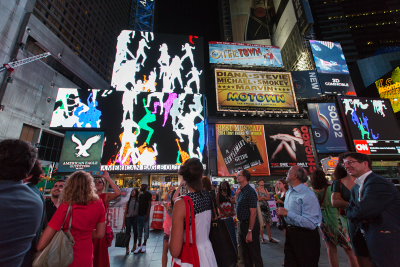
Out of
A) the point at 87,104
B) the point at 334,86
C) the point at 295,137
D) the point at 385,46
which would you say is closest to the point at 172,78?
the point at 87,104

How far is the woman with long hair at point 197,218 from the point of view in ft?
5.15

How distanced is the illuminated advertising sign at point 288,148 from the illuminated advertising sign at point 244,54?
8.74 metres

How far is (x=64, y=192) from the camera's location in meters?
2.03

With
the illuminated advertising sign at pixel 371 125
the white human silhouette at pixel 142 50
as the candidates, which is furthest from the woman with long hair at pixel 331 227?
the illuminated advertising sign at pixel 371 125

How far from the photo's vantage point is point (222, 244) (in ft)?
5.99

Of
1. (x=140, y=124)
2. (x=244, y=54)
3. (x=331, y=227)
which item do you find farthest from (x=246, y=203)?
(x=244, y=54)

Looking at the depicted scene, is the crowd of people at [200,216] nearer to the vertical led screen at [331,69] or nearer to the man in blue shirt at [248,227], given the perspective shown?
the man in blue shirt at [248,227]

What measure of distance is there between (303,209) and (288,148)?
1656cm

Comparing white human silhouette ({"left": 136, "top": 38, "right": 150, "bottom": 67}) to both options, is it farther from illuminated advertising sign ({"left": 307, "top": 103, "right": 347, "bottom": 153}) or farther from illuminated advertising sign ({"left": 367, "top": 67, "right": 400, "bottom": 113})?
illuminated advertising sign ({"left": 367, "top": 67, "right": 400, "bottom": 113})

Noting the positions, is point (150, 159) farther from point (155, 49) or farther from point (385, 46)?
point (385, 46)

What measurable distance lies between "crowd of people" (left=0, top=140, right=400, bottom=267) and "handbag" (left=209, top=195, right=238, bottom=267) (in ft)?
0.09

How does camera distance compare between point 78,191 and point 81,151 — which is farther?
point 81,151

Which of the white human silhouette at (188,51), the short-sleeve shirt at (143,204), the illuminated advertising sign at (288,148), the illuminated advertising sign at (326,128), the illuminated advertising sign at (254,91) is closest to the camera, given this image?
the short-sleeve shirt at (143,204)

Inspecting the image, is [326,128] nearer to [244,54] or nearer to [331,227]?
[244,54]
